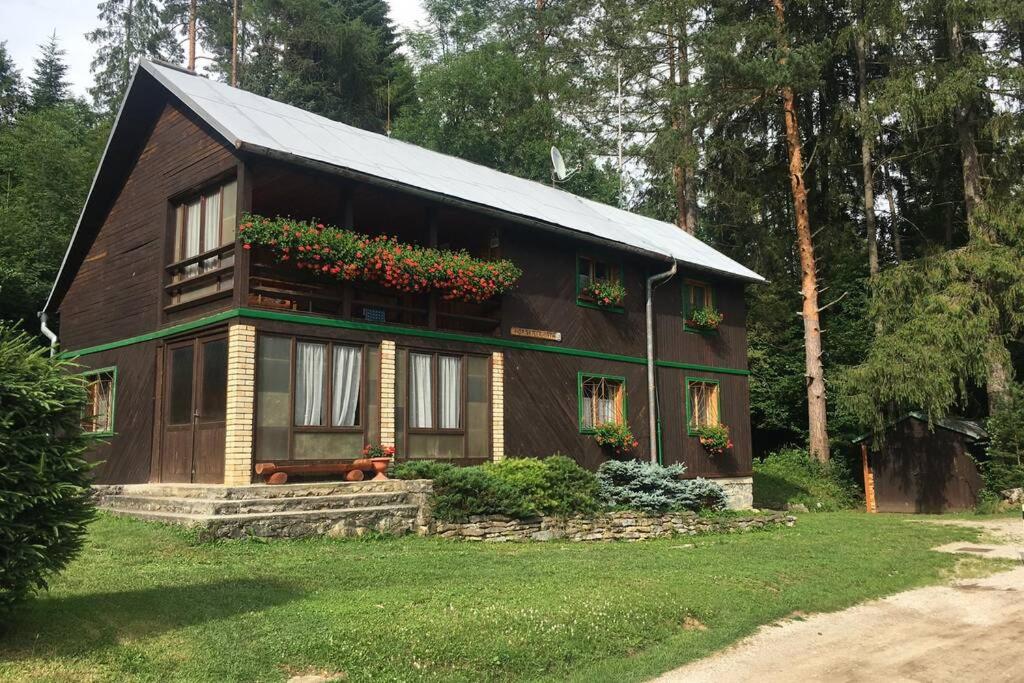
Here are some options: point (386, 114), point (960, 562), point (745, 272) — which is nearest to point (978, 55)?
point (745, 272)

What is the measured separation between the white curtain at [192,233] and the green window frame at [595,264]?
8116mm

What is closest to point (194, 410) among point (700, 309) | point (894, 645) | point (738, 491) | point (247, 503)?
point (247, 503)

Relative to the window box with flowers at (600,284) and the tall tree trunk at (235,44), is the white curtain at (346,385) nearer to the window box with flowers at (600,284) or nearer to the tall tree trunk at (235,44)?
the window box with flowers at (600,284)

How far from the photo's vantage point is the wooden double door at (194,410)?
13.7 metres

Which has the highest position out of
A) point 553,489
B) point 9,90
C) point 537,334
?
point 9,90

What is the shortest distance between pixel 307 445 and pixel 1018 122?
922 inches

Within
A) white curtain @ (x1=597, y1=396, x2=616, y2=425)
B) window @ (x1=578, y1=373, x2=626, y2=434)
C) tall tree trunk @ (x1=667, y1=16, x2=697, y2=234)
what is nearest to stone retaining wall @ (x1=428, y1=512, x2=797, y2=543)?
window @ (x1=578, y1=373, x2=626, y2=434)

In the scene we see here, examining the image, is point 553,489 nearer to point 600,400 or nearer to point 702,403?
point 600,400

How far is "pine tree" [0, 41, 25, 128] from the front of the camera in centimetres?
3931

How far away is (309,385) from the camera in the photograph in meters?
14.1

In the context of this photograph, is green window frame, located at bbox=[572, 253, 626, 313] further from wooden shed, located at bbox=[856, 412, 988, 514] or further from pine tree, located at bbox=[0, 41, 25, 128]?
pine tree, located at bbox=[0, 41, 25, 128]

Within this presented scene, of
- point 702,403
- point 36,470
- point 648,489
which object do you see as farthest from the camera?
point 702,403

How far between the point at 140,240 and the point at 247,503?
308 inches

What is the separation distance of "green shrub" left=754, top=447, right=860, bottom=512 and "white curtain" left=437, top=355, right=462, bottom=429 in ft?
39.3
